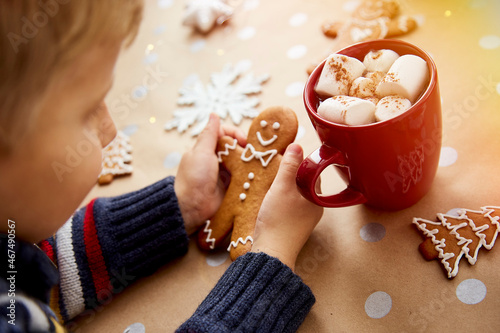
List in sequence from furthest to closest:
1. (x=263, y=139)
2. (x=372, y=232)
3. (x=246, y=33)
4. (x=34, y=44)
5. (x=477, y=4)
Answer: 1. (x=246, y=33)
2. (x=477, y=4)
3. (x=263, y=139)
4. (x=372, y=232)
5. (x=34, y=44)

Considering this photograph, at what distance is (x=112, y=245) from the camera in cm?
72

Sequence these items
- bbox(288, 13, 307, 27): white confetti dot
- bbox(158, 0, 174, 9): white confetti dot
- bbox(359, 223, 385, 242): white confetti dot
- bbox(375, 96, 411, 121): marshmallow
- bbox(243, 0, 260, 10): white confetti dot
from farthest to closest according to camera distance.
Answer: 1. bbox(158, 0, 174, 9): white confetti dot
2. bbox(243, 0, 260, 10): white confetti dot
3. bbox(288, 13, 307, 27): white confetti dot
4. bbox(359, 223, 385, 242): white confetti dot
5. bbox(375, 96, 411, 121): marshmallow

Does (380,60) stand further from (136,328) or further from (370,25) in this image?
(136,328)

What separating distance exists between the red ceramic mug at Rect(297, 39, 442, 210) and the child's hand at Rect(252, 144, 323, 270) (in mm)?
68

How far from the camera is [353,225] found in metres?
0.67

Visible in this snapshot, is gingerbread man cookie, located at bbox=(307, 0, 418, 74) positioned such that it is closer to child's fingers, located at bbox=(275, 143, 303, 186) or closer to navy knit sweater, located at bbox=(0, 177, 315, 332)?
child's fingers, located at bbox=(275, 143, 303, 186)

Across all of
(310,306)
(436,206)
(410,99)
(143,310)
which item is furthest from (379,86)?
(143,310)

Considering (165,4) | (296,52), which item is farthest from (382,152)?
(165,4)

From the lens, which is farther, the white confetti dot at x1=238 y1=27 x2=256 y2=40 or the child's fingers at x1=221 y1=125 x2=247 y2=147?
the white confetti dot at x1=238 y1=27 x2=256 y2=40

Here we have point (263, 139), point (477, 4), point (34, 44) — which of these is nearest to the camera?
point (34, 44)

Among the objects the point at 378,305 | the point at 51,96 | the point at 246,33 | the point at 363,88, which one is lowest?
the point at 378,305

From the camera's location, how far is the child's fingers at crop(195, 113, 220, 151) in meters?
0.79

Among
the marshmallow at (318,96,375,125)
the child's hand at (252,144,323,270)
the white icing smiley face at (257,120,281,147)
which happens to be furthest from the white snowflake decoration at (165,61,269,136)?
the marshmallow at (318,96,375,125)

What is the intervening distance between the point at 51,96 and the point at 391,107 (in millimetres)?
393
